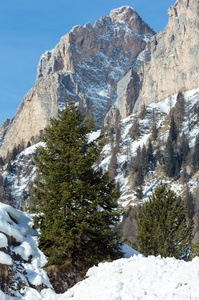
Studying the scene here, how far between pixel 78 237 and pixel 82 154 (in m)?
4.62

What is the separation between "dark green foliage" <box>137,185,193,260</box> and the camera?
67.9ft

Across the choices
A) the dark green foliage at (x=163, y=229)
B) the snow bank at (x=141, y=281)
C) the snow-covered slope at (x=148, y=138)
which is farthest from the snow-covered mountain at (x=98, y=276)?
the snow-covered slope at (x=148, y=138)

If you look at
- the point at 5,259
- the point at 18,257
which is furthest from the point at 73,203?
the point at 5,259

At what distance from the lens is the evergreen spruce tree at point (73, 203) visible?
53.3 feet

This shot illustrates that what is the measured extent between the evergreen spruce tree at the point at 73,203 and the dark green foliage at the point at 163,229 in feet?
12.6

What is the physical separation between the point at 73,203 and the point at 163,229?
6697mm

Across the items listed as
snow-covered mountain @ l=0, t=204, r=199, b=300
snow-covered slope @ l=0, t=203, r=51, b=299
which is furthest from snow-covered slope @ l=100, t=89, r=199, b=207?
snow-covered mountain @ l=0, t=204, r=199, b=300

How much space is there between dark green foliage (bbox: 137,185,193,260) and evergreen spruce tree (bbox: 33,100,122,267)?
12.6 ft

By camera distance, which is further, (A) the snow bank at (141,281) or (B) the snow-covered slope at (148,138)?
(B) the snow-covered slope at (148,138)

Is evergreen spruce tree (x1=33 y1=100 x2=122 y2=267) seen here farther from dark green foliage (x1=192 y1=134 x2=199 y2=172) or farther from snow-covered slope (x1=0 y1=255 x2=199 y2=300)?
dark green foliage (x1=192 y1=134 x2=199 y2=172)

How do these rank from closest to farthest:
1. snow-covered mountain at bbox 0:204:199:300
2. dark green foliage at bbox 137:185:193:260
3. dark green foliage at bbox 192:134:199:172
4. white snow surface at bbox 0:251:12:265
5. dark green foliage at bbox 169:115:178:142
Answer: snow-covered mountain at bbox 0:204:199:300, white snow surface at bbox 0:251:12:265, dark green foliage at bbox 137:185:193:260, dark green foliage at bbox 192:134:199:172, dark green foliage at bbox 169:115:178:142

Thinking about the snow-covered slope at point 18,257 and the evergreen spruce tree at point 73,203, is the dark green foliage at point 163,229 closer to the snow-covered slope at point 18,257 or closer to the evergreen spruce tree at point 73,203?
the evergreen spruce tree at point 73,203

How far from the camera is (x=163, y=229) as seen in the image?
68.7 feet

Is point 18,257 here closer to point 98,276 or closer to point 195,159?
point 98,276
